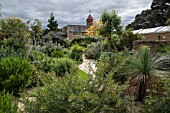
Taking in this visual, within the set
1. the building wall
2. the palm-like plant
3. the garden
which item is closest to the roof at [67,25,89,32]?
the building wall

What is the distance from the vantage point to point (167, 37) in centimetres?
1570

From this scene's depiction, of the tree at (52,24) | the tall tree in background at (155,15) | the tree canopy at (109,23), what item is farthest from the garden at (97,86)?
the tree at (52,24)

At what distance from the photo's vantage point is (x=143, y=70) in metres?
3.42

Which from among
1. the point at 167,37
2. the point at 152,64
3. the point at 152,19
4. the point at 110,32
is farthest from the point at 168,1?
the point at 152,64

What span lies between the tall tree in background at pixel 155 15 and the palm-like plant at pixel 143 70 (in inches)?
946

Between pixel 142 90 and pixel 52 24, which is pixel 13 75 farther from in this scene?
pixel 52 24

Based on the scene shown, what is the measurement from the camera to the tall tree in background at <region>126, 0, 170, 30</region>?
83.9 ft

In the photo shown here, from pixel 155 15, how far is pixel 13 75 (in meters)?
27.1

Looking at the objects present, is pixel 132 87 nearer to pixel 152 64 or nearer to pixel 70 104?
pixel 152 64

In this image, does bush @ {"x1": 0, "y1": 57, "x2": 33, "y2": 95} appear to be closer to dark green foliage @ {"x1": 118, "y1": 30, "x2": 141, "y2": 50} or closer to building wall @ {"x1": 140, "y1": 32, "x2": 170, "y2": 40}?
dark green foliage @ {"x1": 118, "y1": 30, "x2": 141, "y2": 50}

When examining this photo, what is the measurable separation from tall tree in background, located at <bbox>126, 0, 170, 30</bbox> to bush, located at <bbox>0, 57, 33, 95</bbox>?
24.9 meters

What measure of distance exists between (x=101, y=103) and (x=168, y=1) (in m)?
28.3

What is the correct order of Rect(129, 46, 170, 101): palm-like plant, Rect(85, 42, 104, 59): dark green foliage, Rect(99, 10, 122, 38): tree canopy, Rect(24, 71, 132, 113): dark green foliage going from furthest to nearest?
Rect(99, 10, 122, 38): tree canopy → Rect(85, 42, 104, 59): dark green foliage → Rect(129, 46, 170, 101): palm-like plant → Rect(24, 71, 132, 113): dark green foliage

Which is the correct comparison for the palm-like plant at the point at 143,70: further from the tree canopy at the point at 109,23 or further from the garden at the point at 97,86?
the tree canopy at the point at 109,23
